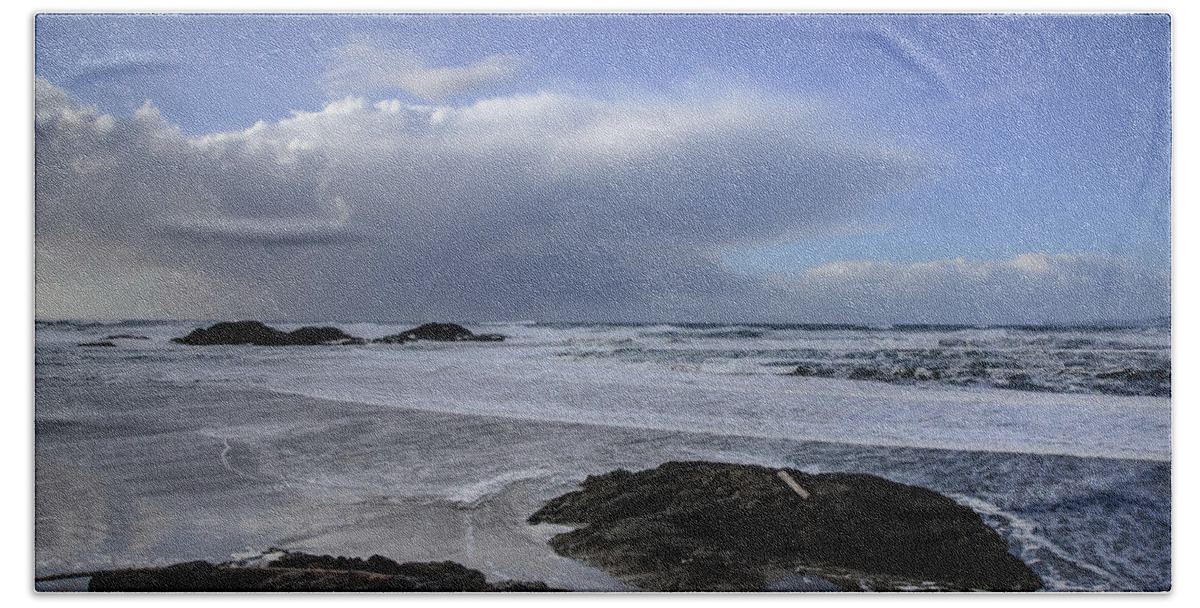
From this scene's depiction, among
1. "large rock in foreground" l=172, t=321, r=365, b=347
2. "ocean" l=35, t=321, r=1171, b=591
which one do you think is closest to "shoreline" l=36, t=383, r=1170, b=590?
"ocean" l=35, t=321, r=1171, b=591

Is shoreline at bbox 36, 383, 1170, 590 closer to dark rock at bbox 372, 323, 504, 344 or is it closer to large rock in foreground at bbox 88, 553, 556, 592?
large rock in foreground at bbox 88, 553, 556, 592

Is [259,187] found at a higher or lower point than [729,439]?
higher

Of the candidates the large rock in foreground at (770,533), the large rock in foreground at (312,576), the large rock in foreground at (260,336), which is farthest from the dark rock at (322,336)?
the large rock in foreground at (770,533)

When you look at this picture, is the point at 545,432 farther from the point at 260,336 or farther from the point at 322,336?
the point at 260,336

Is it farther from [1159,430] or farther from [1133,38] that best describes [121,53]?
[1159,430]

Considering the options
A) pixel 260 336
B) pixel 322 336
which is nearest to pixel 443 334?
pixel 322 336

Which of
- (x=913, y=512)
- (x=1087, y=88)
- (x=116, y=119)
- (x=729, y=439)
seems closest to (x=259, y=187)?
(x=116, y=119)
